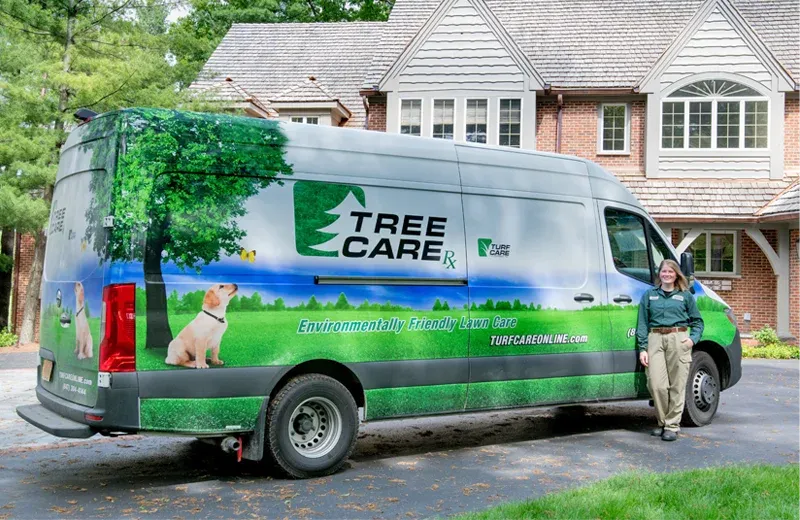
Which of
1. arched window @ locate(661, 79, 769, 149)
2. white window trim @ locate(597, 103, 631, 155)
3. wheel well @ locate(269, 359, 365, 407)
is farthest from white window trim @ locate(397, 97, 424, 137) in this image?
wheel well @ locate(269, 359, 365, 407)

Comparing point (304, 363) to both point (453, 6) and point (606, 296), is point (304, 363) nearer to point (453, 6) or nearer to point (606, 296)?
point (606, 296)

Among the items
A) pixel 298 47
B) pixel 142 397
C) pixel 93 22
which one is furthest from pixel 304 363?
pixel 298 47

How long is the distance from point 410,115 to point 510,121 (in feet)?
8.51

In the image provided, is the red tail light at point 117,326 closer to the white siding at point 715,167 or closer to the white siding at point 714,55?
the white siding at point 715,167

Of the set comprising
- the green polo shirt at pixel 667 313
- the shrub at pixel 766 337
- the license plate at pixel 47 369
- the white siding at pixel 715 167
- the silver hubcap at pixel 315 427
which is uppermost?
the white siding at pixel 715 167

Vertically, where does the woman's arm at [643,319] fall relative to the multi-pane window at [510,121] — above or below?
below

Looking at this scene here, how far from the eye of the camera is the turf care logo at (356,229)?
22.2ft

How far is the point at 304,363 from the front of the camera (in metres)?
6.83

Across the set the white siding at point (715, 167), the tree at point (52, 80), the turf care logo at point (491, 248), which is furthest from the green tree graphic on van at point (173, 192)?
the white siding at point (715, 167)

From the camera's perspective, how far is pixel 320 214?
6832 mm

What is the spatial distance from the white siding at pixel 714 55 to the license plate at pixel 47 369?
60.6 ft

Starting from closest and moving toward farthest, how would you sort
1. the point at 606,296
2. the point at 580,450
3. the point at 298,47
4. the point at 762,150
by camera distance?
the point at 580,450, the point at 606,296, the point at 762,150, the point at 298,47

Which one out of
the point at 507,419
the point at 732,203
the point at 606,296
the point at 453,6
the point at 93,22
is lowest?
the point at 507,419

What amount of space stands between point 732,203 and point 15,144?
638 inches
